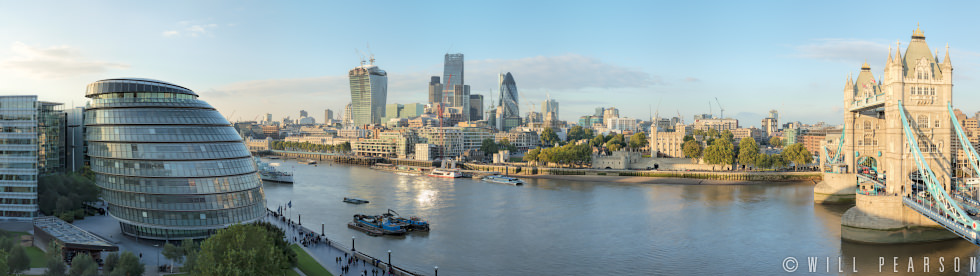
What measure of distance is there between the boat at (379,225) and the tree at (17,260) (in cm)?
2202

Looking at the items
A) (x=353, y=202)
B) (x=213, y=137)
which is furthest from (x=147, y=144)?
(x=353, y=202)

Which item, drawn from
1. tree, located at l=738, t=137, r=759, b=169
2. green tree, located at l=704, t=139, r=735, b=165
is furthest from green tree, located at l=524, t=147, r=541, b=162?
tree, located at l=738, t=137, r=759, b=169

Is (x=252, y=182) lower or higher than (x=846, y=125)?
lower

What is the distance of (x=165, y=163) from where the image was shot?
3806 cm

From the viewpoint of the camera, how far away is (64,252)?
30.7m

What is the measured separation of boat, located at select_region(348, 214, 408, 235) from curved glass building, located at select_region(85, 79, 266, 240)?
8.38 m

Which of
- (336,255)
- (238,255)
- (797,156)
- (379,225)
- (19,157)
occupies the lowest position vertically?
(336,255)

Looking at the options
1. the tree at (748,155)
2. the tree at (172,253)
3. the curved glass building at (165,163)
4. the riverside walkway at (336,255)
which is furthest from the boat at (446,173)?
the tree at (172,253)

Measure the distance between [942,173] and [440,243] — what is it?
32.0 m

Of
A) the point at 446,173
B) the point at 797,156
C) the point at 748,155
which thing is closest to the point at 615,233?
the point at 446,173

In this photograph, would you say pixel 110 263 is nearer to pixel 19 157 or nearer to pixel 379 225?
pixel 19 157

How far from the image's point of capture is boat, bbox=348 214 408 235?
45531 millimetres

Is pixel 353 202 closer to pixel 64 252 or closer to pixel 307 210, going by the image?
pixel 307 210

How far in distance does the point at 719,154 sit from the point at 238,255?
8424 cm
